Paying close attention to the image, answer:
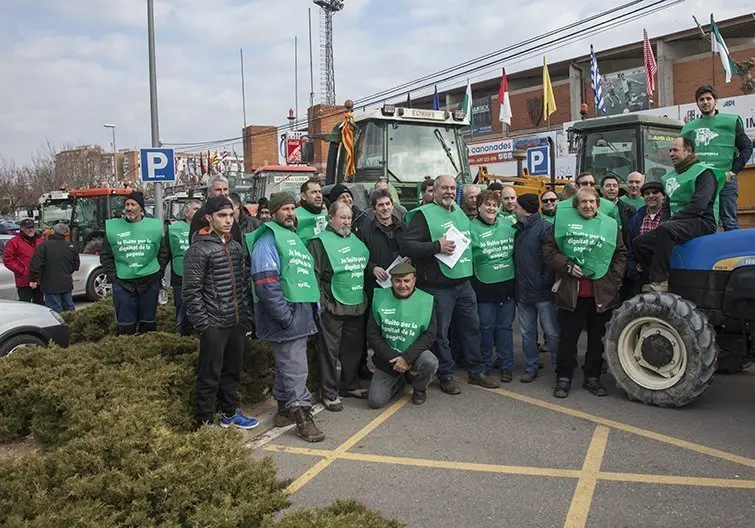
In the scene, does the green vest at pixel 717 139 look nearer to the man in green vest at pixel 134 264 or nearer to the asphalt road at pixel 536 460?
the asphalt road at pixel 536 460

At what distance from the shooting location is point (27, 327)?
22.9 feet

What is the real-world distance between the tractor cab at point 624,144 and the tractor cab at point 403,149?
1870 millimetres

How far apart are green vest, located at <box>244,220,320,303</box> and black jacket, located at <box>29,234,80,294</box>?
5703 millimetres

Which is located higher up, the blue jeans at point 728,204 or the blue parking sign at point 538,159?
the blue parking sign at point 538,159

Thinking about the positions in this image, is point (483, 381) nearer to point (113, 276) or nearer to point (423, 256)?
Result: point (423, 256)

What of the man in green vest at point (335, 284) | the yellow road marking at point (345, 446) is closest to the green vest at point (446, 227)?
the man in green vest at point (335, 284)

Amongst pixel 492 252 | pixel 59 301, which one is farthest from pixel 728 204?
pixel 59 301

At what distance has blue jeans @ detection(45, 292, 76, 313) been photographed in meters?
9.72

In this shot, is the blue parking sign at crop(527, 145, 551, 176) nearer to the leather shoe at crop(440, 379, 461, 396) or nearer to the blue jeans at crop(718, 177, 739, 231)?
the blue jeans at crop(718, 177, 739, 231)

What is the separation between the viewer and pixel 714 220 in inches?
213

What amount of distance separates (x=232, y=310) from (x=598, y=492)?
9.43 ft

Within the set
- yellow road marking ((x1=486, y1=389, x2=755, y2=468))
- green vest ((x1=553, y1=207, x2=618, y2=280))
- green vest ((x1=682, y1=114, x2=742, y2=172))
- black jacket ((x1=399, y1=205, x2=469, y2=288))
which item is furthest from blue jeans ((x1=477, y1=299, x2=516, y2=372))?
green vest ((x1=682, y1=114, x2=742, y2=172))

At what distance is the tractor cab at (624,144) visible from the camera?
374 inches

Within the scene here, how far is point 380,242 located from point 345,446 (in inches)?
82.2
